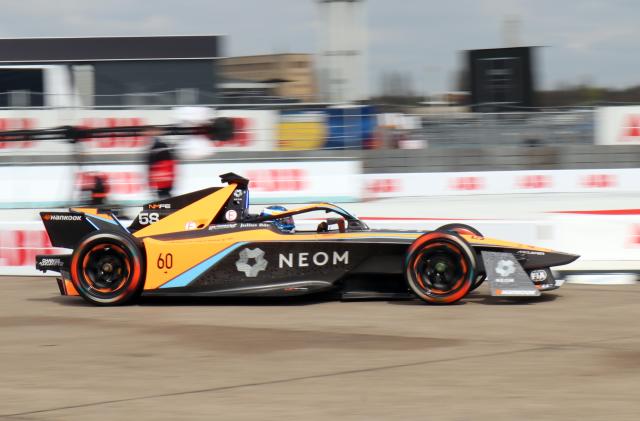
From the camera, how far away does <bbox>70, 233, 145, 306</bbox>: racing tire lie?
9.15m

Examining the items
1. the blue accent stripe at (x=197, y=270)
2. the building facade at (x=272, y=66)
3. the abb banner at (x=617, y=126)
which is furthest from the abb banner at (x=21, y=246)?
the building facade at (x=272, y=66)

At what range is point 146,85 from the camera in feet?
88.8

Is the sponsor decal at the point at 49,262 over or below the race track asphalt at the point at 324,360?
over

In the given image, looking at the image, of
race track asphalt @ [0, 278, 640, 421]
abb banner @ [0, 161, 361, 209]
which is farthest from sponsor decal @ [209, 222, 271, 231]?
abb banner @ [0, 161, 361, 209]

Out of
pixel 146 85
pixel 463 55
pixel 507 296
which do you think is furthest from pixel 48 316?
pixel 463 55

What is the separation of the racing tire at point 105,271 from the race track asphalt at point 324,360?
0.18 meters

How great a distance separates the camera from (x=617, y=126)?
2369 cm

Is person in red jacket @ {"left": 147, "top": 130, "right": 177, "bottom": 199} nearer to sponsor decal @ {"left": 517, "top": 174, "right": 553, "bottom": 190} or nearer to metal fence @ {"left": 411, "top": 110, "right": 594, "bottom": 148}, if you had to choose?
sponsor decal @ {"left": 517, "top": 174, "right": 553, "bottom": 190}

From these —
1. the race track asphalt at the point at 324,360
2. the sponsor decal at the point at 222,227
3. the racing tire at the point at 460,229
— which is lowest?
the race track asphalt at the point at 324,360

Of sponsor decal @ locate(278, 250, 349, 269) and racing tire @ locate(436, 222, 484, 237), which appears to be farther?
racing tire @ locate(436, 222, 484, 237)

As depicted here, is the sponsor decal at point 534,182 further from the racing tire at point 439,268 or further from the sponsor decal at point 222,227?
the sponsor decal at point 222,227

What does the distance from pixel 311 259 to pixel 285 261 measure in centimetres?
24

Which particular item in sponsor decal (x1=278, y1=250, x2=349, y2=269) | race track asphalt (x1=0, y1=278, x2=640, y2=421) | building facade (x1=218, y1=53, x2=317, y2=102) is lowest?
race track asphalt (x1=0, y1=278, x2=640, y2=421)

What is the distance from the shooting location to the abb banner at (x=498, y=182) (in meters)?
20.8
